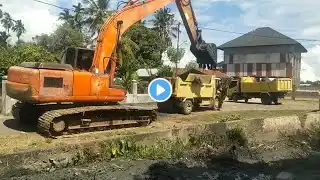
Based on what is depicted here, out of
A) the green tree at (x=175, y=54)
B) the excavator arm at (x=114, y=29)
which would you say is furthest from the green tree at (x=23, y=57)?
the green tree at (x=175, y=54)

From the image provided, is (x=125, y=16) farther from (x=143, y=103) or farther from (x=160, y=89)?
(x=143, y=103)

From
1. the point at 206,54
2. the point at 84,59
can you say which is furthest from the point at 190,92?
the point at 84,59

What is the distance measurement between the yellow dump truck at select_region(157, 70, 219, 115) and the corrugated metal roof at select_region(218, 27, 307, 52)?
48336mm

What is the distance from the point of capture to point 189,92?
1709 centimetres

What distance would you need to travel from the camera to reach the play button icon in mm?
15621

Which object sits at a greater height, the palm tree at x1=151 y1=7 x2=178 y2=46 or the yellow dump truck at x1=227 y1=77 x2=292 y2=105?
the palm tree at x1=151 y1=7 x2=178 y2=46

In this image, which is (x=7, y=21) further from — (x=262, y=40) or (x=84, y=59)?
(x=84, y=59)

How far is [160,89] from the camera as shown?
627 inches

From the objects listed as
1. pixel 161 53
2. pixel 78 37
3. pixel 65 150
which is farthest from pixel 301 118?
pixel 78 37

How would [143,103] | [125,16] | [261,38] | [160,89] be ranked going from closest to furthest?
1. [125,16]
2. [160,89]
3. [143,103]
4. [261,38]

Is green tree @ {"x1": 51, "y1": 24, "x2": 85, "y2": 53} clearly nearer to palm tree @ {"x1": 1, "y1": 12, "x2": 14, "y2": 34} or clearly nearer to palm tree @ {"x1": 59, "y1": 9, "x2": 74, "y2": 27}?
palm tree @ {"x1": 59, "y1": 9, "x2": 74, "y2": 27}

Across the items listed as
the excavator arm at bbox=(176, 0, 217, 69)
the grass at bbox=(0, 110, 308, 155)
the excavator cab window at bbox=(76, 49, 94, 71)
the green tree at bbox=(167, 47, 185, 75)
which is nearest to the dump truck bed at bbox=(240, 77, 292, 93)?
the excavator arm at bbox=(176, 0, 217, 69)

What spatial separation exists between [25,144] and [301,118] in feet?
37.6

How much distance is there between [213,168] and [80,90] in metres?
4.13
